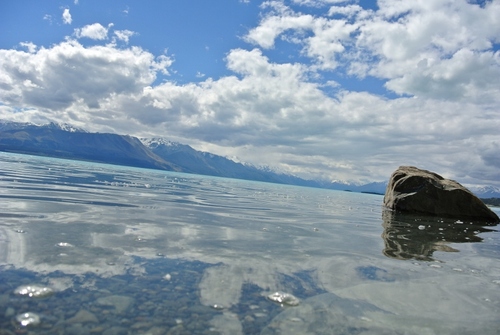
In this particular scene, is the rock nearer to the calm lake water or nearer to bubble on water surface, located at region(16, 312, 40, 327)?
the calm lake water

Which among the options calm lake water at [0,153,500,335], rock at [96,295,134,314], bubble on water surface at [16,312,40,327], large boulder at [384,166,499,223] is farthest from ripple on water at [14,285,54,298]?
large boulder at [384,166,499,223]

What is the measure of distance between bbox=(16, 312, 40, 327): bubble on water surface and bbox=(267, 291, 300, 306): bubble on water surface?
2.99 metres

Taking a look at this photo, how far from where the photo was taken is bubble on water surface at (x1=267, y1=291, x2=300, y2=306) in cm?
460

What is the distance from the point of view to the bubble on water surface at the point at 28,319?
338 cm

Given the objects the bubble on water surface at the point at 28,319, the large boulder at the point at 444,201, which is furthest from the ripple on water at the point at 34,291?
the large boulder at the point at 444,201

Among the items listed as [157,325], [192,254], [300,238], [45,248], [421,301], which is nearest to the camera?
[157,325]

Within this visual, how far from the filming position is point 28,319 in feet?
11.4

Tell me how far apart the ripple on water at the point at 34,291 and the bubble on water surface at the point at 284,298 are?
310cm

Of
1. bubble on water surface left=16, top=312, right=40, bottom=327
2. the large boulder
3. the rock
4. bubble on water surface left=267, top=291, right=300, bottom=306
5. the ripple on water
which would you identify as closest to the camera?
bubble on water surface left=16, top=312, right=40, bottom=327

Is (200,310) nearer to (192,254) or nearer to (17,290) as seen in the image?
(17,290)

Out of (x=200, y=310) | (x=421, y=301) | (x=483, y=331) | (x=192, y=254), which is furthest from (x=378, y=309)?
(x=192, y=254)

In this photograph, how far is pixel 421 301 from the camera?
5078 mm

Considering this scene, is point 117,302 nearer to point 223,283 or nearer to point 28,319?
point 28,319

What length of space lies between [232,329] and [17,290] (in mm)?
2952
